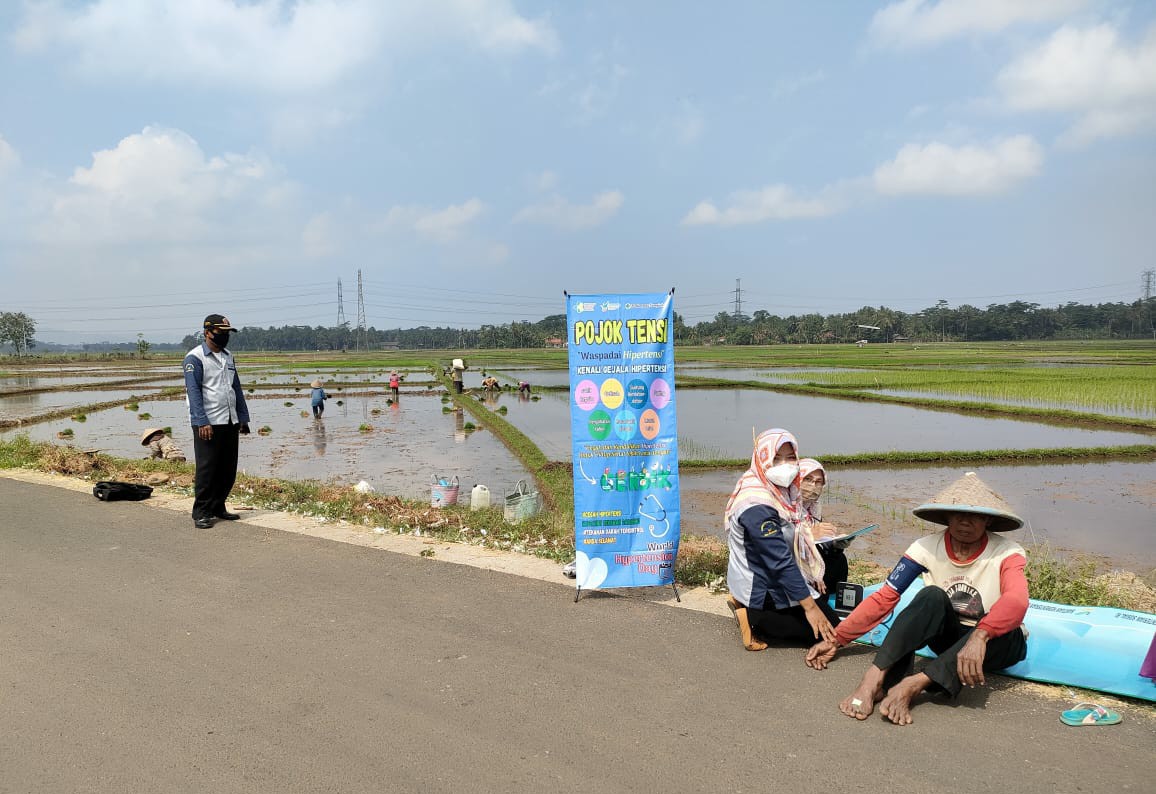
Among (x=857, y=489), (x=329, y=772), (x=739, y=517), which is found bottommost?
(x=857, y=489)

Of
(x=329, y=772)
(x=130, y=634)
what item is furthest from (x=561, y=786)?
(x=130, y=634)

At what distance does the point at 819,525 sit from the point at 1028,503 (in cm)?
872

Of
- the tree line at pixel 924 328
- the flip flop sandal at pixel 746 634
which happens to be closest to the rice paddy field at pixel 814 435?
the flip flop sandal at pixel 746 634

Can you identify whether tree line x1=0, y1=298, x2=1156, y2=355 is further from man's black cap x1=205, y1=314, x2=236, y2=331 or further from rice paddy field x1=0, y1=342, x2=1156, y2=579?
man's black cap x1=205, y1=314, x2=236, y2=331

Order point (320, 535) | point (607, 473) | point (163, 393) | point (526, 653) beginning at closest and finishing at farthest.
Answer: point (526, 653), point (607, 473), point (320, 535), point (163, 393)

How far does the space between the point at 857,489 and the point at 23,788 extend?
11550 mm

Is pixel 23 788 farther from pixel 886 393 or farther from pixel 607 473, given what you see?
pixel 886 393

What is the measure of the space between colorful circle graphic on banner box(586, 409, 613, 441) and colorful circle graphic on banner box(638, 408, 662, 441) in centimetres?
21

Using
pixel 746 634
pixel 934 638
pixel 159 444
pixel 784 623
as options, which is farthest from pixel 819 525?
pixel 159 444

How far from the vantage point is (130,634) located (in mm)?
4246

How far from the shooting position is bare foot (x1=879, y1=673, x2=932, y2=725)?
10.6 ft

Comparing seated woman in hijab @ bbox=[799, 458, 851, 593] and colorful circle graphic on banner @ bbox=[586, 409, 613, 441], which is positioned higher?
colorful circle graphic on banner @ bbox=[586, 409, 613, 441]

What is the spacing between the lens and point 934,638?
3.60 metres

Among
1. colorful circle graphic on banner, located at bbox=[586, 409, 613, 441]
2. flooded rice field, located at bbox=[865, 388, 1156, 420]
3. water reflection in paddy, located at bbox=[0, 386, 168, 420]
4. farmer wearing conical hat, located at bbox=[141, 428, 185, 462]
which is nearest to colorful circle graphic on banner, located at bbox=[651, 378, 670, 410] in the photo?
colorful circle graphic on banner, located at bbox=[586, 409, 613, 441]
